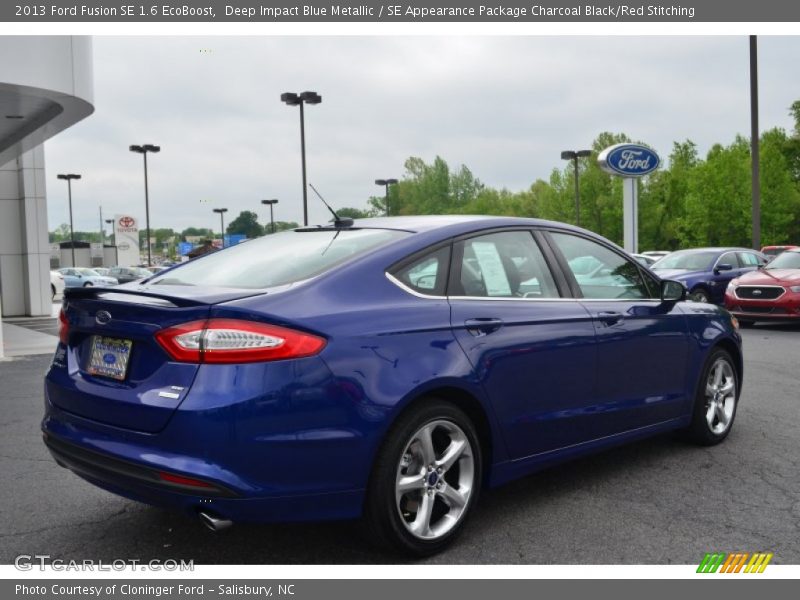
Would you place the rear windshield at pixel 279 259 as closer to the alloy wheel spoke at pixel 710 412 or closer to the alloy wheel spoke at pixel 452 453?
the alloy wheel spoke at pixel 452 453

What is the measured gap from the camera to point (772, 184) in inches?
2069

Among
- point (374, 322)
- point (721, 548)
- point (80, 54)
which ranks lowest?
point (721, 548)

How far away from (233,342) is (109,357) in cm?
72

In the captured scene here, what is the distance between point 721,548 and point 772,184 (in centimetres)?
5419

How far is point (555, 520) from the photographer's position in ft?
14.1

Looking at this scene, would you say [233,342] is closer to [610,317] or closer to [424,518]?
[424,518]

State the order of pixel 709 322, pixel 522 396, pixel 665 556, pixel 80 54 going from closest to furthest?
→ pixel 665 556
pixel 522 396
pixel 709 322
pixel 80 54

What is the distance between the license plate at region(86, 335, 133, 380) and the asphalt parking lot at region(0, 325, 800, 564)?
907 mm

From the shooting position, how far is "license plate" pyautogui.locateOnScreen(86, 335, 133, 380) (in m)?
3.54

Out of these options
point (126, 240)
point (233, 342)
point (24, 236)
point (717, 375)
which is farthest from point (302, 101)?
point (126, 240)

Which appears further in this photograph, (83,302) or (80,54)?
(80,54)

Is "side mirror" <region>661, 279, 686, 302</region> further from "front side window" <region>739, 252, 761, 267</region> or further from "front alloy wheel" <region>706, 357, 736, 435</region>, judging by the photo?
"front side window" <region>739, 252, 761, 267</region>
